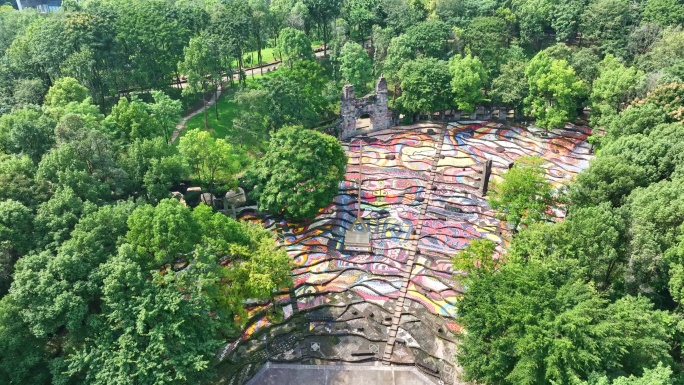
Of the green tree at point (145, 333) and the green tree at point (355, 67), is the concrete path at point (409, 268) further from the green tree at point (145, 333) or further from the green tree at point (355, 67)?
the green tree at point (355, 67)

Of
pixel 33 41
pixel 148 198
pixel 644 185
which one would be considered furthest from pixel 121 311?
pixel 33 41

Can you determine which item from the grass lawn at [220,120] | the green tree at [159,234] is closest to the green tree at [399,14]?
the grass lawn at [220,120]

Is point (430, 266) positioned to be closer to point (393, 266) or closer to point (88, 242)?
point (393, 266)

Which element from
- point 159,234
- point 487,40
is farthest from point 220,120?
point 487,40

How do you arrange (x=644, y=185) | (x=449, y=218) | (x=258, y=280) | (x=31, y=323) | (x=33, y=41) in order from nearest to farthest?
(x=31, y=323) → (x=258, y=280) → (x=644, y=185) → (x=449, y=218) → (x=33, y=41)

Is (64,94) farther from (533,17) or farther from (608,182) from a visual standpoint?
(533,17)

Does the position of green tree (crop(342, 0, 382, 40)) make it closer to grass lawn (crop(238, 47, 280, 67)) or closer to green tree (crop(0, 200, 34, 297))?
grass lawn (crop(238, 47, 280, 67))
